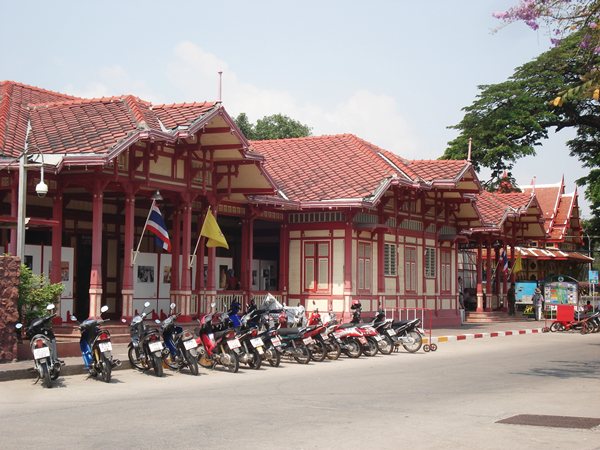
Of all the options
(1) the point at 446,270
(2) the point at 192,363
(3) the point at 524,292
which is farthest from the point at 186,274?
(3) the point at 524,292

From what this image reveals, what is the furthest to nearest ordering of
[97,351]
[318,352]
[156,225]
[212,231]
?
[212,231], [156,225], [318,352], [97,351]

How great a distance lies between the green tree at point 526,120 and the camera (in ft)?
163

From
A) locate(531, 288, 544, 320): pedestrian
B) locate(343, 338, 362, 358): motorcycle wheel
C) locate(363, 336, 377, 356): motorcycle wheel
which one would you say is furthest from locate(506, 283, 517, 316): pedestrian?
locate(343, 338, 362, 358): motorcycle wheel

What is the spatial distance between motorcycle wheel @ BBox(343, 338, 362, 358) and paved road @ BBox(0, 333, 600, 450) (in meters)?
1.68

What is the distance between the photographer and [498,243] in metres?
47.8

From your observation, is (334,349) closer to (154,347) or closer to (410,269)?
(154,347)

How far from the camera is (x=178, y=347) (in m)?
16.7

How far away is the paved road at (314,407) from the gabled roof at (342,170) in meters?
11.5

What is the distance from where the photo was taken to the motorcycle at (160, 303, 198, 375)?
1658 cm

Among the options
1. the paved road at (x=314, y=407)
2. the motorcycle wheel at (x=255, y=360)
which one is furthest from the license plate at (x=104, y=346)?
the motorcycle wheel at (x=255, y=360)

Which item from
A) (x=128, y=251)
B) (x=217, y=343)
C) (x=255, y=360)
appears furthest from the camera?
(x=128, y=251)

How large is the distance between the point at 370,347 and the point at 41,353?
932 centimetres

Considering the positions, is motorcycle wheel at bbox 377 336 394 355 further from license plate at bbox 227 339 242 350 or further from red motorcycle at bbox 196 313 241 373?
license plate at bbox 227 339 242 350

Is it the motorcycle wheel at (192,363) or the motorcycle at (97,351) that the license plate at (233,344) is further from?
the motorcycle at (97,351)
